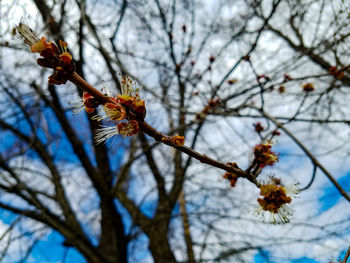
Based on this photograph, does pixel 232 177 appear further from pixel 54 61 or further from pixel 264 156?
pixel 54 61

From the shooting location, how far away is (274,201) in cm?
141

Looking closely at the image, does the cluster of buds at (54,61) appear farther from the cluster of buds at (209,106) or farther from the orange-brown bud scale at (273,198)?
the cluster of buds at (209,106)

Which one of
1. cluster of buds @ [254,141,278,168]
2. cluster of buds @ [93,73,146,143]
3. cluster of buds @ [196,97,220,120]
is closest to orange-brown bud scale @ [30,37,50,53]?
cluster of buds @ [93,73,146,143]

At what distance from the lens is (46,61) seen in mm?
790

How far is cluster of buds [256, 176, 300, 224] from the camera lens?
4.51 feet

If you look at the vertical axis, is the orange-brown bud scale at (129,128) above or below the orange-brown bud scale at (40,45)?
below

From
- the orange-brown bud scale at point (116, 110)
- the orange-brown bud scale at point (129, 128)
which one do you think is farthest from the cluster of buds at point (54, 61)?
the orange-brown bud scale at point (129, 128)

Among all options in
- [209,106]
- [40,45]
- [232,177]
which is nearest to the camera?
[40,45]

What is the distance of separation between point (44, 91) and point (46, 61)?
3.09 metres

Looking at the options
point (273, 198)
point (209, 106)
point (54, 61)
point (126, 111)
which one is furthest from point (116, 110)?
point (209, 106)

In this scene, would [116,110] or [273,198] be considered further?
[273,198]

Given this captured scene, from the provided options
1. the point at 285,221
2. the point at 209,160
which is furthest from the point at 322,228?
the point at 209,160

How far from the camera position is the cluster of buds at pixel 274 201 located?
→ 54.2 inches

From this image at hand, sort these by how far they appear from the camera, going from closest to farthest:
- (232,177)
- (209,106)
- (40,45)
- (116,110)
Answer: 1. (40,45)
2. (116,110)
3. (232,177)
4. (209,106)
